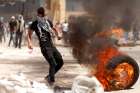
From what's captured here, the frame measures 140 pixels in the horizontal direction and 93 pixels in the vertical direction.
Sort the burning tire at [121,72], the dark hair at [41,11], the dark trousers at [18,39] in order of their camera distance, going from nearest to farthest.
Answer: the burning tire at [121,72] < the dark hair at [41,11] < the dark trousers at [18,39]

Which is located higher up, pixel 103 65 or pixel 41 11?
pixel 41 11

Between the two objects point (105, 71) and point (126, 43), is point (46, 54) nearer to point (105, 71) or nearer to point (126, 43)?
point (105, 71)

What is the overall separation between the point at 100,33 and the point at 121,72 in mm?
1210

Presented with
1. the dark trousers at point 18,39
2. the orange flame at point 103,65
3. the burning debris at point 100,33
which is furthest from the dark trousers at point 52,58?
the dark trousers at point 18,39

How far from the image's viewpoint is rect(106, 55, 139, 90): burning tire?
9953mm

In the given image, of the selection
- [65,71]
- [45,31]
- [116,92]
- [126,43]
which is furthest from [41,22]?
[126,43]

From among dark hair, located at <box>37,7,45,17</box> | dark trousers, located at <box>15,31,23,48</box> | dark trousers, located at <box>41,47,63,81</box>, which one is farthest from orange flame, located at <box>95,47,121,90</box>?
dark trousers, located at <box>15,31,23,48</box>

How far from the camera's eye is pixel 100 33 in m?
10.9

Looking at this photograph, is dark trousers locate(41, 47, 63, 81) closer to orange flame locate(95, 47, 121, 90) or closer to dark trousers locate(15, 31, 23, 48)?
orange flame locate(95, 47, 121, 90)

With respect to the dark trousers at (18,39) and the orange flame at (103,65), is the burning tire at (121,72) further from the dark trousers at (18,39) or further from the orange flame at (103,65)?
the dark trousers at (18,39)

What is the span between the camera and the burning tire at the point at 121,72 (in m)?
9.95

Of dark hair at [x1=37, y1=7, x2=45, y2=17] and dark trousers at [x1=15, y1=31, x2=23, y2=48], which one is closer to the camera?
dark hair at [x1=37, y1=7, x2=45, y2=17]

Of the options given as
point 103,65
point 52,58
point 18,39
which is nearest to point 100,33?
point 103,65

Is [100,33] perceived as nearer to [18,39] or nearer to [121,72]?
[121,72]
